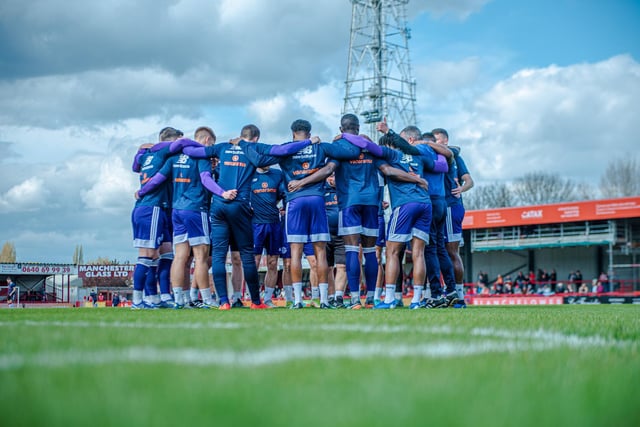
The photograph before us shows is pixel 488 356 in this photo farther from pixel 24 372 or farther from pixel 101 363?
pixel 24 372

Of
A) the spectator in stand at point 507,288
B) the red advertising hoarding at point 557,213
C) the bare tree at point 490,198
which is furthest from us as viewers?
the bare tree at point 490,198

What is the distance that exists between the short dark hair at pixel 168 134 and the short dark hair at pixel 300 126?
1.95 m

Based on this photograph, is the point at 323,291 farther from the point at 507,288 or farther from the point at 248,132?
the point at 507,288

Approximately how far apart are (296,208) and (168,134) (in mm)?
2473

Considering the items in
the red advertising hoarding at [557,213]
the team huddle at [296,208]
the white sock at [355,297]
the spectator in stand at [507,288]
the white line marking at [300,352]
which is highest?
the red advertising hoarding at [557,213]

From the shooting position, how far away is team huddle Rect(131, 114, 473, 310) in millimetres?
9008

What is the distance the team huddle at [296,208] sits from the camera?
9008mm

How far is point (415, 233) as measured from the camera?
8.93 m

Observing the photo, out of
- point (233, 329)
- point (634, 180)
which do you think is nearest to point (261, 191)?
point (233, 329)

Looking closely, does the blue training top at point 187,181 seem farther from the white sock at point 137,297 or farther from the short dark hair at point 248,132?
the white sock at point 137,297

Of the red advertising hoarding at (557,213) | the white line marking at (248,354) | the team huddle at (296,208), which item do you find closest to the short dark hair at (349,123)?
the team huddle at (296,208)

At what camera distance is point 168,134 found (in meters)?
10.1

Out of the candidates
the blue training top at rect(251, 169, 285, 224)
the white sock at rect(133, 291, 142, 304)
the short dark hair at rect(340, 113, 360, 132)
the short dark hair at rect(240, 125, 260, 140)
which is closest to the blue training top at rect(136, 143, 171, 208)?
the short dark hair at rect(240, 125, 260, 140)

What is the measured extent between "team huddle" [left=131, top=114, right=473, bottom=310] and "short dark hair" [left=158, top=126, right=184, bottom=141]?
0.02 m
